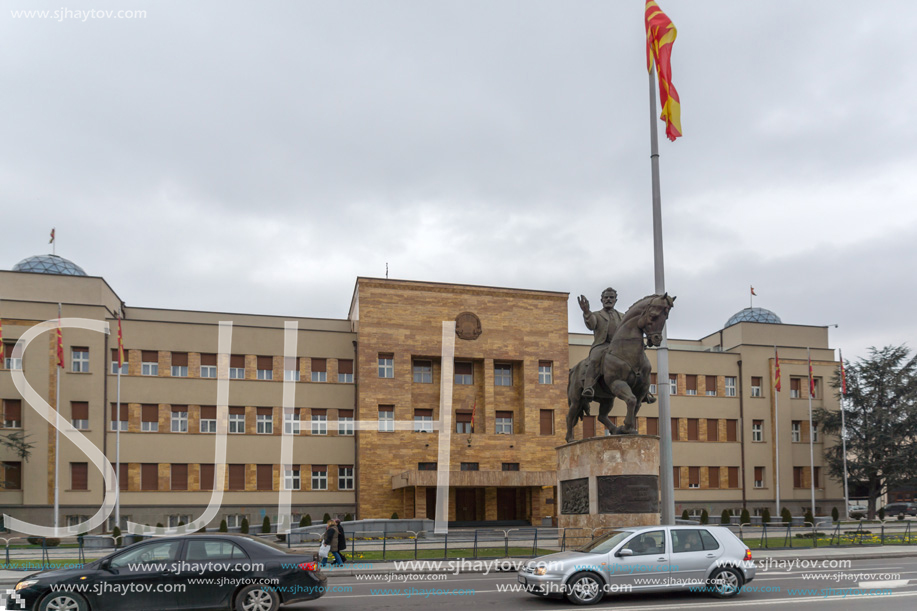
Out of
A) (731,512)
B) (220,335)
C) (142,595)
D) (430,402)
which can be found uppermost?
(220,335)

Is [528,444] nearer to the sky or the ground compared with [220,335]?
nearer to the ground

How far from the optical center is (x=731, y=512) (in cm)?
5597

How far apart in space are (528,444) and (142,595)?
39.0m

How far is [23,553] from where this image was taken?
30266 mm

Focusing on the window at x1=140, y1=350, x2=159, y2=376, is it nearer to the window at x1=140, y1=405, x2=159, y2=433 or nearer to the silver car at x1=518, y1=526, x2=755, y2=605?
the window at x1=140, y1=405, x2=159, y2=433

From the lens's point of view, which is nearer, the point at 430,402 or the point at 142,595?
the point at 142,595

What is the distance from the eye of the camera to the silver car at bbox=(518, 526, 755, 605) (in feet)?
47.4

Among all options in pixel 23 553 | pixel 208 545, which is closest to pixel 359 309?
pixel 23 553

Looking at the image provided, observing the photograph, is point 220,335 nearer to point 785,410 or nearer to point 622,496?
point 622,496

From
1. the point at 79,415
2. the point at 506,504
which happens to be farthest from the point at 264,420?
the point at 506,504

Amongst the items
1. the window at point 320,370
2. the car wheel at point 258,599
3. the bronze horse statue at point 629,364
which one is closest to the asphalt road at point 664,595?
the car wheel at point 258,599

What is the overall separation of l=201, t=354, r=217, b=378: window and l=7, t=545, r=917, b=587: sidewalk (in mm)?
26774

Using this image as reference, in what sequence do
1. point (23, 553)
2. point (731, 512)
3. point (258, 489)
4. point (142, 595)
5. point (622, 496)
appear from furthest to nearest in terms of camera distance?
point (731, 512)
point (258, 489)
point (23, 553)
point (622, 496)
point (142, 595)

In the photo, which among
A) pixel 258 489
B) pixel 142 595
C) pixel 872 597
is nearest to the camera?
pixel 142 595
